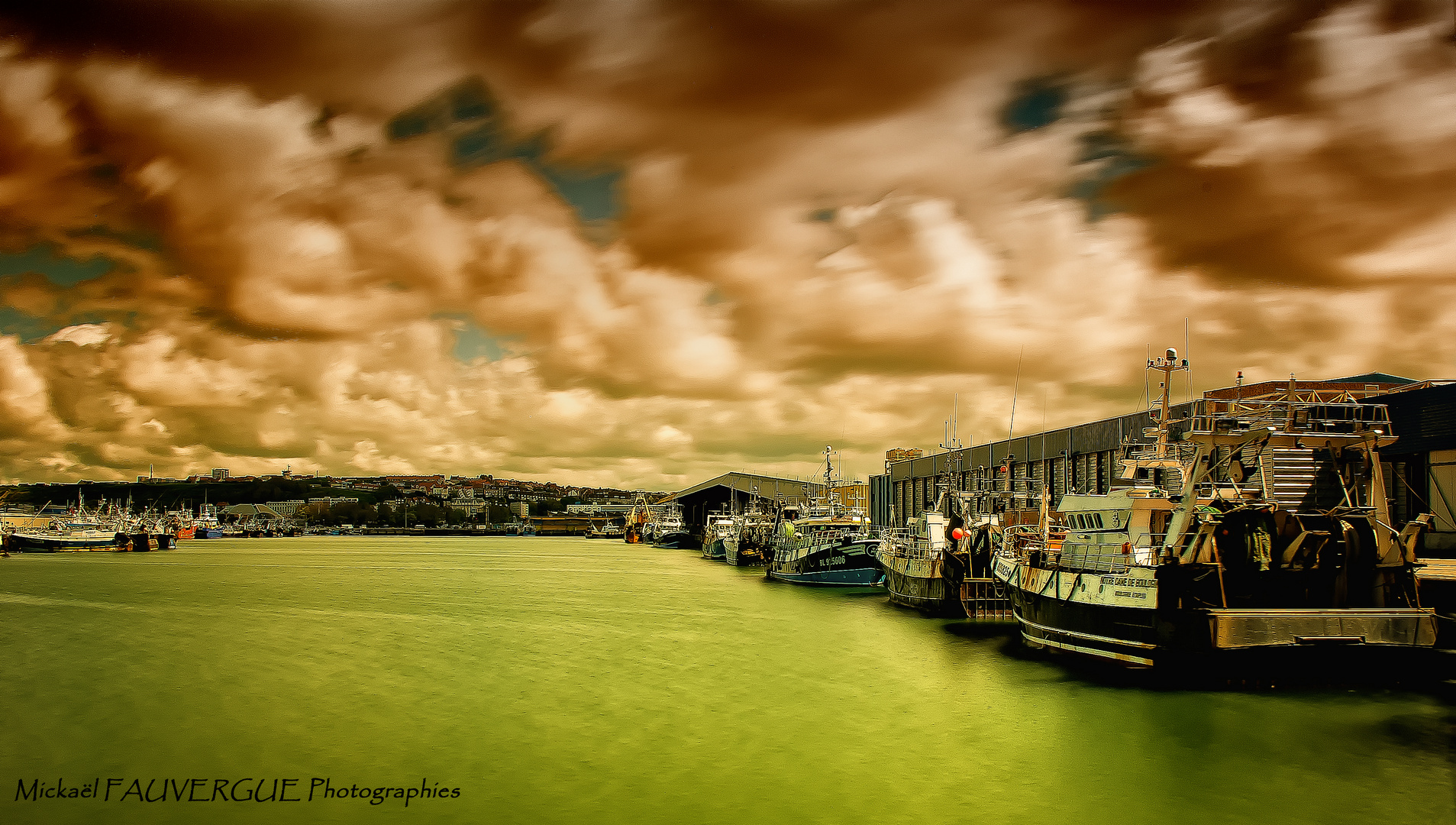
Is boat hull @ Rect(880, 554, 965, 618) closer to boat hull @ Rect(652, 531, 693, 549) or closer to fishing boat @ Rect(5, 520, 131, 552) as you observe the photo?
boat hull @ Rect(652, 531, 693, 549)

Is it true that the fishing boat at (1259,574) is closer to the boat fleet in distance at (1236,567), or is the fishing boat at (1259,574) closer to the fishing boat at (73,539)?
the boat fleet in distance at (1236,567)

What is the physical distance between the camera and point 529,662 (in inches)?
1015

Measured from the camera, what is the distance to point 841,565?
5009cm

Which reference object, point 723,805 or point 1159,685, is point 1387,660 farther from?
point 723,805

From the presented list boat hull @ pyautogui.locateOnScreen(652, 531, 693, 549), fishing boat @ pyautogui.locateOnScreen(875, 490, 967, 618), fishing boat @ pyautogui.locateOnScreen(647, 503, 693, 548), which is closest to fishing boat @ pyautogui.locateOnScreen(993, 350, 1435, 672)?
fishing boat @ pyautogui.locateOnScreen(875, 490, 967, 618)

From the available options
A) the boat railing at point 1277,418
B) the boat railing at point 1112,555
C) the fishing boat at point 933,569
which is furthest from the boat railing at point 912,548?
the boat railing at point 1277,418

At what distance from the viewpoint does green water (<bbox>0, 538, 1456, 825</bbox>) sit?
13.0m

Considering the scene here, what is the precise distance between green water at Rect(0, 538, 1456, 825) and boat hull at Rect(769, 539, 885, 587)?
1607 centimetres

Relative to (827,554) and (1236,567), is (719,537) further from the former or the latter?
(1236,567)

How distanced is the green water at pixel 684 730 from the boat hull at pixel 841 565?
52.7ft

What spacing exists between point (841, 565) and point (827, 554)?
1.16 metres

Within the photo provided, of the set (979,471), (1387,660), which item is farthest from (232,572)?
(1387,660)

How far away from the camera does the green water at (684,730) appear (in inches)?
513

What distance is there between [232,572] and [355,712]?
5760cm
